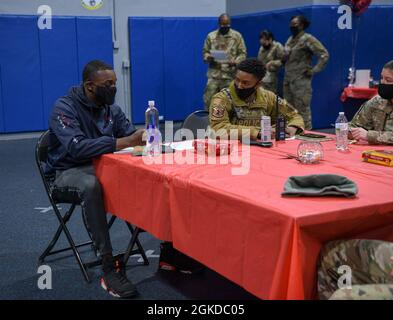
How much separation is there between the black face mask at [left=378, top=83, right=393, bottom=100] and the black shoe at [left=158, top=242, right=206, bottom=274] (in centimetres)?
146

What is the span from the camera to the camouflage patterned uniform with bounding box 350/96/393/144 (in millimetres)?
2834

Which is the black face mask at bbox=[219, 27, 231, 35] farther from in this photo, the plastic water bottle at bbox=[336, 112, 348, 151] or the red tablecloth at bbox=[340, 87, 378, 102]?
the plastic water bottle at bbox=[336, 112, 348, 151]

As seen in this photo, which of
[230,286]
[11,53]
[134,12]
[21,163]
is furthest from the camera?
[134,12]

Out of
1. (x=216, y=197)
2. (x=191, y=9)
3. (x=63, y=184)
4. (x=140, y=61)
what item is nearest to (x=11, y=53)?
(x=140, y=61)

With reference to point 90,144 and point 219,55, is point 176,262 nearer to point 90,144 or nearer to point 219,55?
point 90,144

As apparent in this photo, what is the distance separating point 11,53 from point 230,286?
5797mm

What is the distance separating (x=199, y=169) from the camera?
2266 millimetres

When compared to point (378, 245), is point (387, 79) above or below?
above

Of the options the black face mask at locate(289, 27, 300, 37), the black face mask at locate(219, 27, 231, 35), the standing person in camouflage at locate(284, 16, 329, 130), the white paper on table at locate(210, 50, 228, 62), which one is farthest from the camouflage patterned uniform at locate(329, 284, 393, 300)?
the black face mask at locate(219, 27, 231, 35)

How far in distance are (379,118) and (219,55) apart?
15.4 feet

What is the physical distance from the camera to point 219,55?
7.44 metres

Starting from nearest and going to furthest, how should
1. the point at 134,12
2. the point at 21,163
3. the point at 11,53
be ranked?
the point at 21,163 → the point at 11,53 → the point at 134,12

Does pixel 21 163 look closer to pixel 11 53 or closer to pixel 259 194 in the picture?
pixel 11 53

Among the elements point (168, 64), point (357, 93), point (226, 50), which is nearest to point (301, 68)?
point (357, 93)
